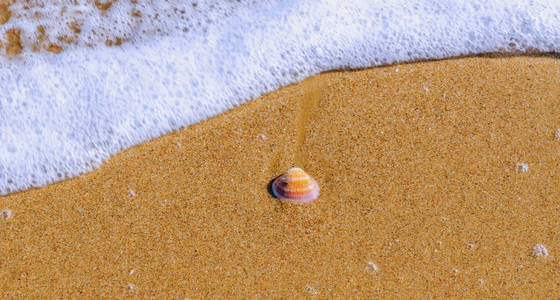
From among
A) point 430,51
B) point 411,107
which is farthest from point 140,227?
point 430,51

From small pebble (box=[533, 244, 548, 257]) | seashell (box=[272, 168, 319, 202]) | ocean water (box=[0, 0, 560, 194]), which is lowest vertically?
small pebble (box=[533, 244, 548, 257])

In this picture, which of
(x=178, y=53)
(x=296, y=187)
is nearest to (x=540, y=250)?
(x=296, y=187)

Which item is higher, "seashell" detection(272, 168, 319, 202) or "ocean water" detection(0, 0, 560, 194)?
"ocean water" detection(0, 0, 560, 194)

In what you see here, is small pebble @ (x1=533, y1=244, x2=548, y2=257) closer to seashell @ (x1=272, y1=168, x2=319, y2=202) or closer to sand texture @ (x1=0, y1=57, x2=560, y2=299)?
sand texture @ (x1=0, y1=57, x2=560, y2=299)

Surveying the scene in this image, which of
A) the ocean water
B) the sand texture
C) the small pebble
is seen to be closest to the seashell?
the sand texture

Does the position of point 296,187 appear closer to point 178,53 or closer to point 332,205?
point 332,205

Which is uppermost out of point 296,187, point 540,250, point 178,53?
point 178,53

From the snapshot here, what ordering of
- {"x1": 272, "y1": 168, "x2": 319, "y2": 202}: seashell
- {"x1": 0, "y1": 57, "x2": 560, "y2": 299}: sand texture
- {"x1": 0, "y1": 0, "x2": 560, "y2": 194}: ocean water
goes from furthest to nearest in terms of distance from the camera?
{"x1": 0, "y1": 0, "x2": 560, "y2": 194}: ocean water, {"x1": 272, "y1": 168, "x2": 319, "y2": 202}: seashell, {"x1": 0, "y1": 57, "x2": 560, "y2": 299}: sand texture
